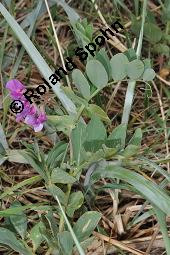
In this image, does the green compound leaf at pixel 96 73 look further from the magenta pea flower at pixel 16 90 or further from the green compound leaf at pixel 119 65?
the magenta pea flower at pixel 16 90

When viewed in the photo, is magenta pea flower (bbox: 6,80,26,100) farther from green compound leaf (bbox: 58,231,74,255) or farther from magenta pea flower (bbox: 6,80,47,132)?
green compound leaf (bbox: 58,231,74,255)

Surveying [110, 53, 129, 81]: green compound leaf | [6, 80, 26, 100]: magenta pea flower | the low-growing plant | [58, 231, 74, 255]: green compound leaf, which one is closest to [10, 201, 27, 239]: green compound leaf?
the low-growing plant

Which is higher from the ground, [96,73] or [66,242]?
[96,73]

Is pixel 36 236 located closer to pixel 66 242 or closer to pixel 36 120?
pixel 66 242

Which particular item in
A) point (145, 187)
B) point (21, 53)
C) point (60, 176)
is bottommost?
point (145, 187)

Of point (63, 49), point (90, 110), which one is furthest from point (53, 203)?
point (63, 49)

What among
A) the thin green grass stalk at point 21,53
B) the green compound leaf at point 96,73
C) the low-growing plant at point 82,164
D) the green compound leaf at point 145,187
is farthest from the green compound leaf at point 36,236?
the thin green grass stalk at point 21,53

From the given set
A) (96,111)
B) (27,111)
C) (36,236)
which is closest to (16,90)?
(27,111)
